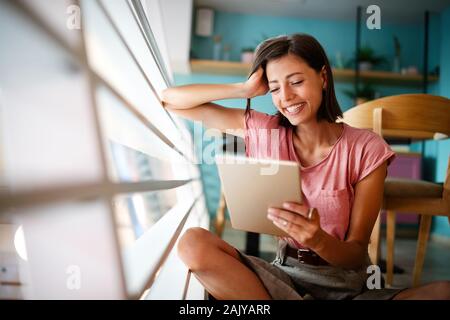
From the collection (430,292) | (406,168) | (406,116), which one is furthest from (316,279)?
(406,168)

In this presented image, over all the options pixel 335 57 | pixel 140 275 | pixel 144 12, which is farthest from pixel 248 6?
pixel 140 275

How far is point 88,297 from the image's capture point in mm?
485

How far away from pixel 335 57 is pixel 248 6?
1.19 m

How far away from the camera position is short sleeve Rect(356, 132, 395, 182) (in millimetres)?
743

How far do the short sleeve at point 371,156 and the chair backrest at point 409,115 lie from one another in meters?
0.43

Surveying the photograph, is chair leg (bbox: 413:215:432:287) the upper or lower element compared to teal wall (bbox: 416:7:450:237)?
lower

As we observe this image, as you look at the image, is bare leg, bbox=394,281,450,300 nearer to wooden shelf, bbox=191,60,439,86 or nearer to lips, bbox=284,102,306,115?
lips, bbox=284,102,306,115

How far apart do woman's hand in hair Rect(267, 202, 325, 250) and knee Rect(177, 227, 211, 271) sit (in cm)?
15

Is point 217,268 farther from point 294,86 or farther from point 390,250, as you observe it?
point 390,250

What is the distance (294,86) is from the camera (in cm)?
75

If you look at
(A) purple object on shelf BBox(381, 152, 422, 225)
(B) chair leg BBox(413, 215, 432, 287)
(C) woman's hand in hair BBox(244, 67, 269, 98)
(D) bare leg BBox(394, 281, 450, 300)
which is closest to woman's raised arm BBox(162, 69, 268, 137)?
(C) woman's hand in hair BBox(244, 67, 269, 98)

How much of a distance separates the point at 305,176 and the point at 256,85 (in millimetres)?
230

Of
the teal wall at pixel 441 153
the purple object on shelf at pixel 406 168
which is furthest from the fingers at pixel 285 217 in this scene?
the purple object on shelf at pixel 406 168

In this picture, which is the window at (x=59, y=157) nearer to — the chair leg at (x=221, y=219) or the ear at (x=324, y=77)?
the ear at (x=324, y=77)
